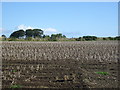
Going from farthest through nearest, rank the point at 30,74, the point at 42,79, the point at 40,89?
the point at 30,74, the point at 42,79, the point at 40,89

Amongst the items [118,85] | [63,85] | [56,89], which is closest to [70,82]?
[63,85]

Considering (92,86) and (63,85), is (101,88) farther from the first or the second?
(63,85)

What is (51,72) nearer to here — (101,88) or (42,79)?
(42,79)

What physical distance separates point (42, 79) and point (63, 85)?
3.63 ft

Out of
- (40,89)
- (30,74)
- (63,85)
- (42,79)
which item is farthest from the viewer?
(30,74)

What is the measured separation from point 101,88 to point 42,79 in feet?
7.13

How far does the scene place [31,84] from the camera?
7914 millimetres

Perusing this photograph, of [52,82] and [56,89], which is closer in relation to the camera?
[56,89]

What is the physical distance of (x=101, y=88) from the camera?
752 centimetres

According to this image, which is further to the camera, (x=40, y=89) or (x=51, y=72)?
(x=51, y=72)

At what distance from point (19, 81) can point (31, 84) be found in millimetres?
638

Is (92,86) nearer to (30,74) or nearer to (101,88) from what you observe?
(101,88)

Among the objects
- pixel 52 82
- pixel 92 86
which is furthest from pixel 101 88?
pixel 52 82

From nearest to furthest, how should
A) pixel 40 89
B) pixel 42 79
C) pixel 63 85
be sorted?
pixel 40 89 → pixel 63 85 → pixel 42 79
